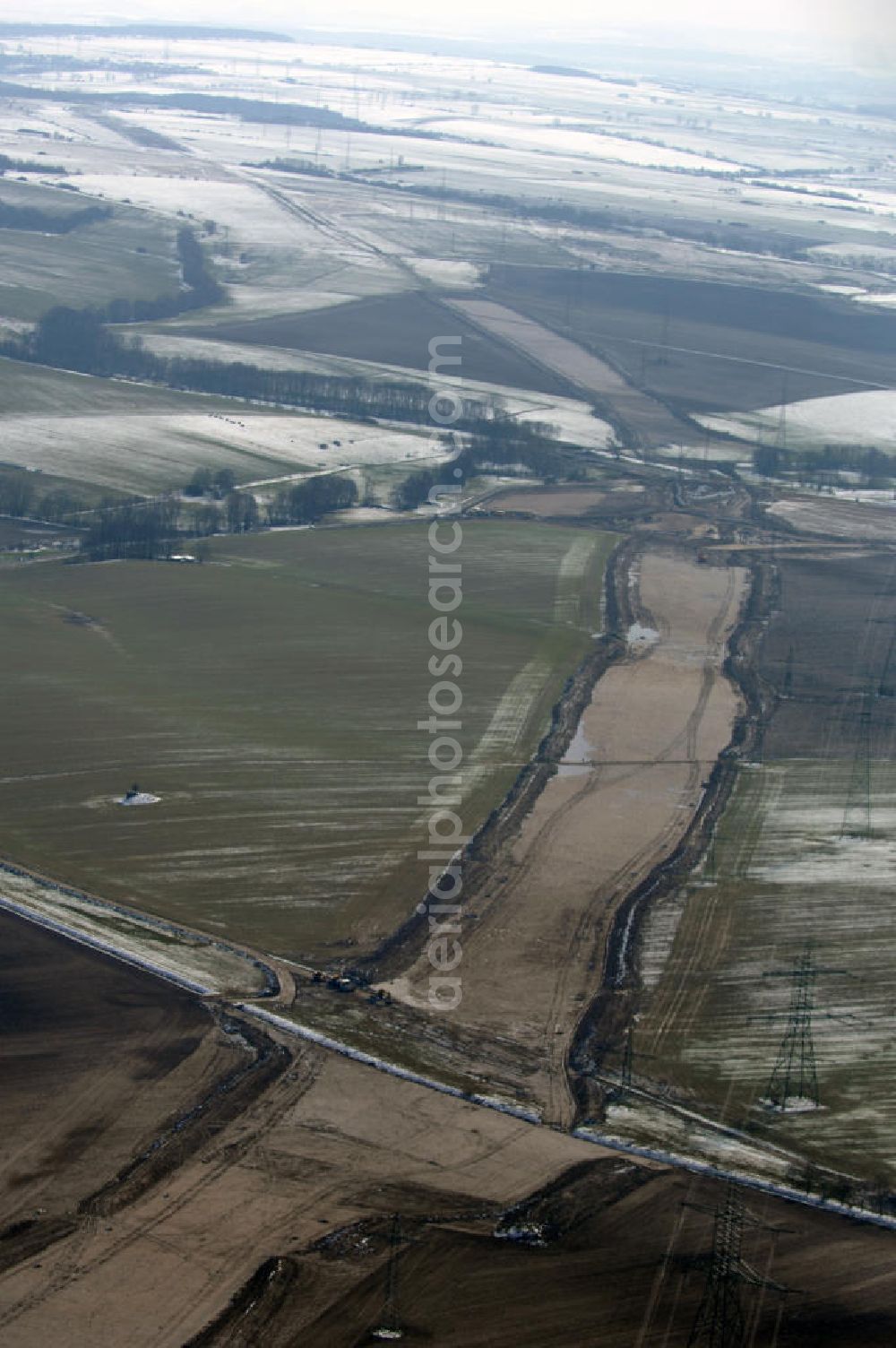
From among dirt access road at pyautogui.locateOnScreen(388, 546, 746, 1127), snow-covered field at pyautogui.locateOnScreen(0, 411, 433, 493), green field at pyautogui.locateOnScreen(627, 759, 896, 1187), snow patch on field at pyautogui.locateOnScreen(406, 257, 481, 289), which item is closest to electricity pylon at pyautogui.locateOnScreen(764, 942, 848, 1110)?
green field at pyautogui.locateOnScreen(627, 759, 896, 1187)

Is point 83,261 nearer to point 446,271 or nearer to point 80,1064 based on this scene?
point 446,271

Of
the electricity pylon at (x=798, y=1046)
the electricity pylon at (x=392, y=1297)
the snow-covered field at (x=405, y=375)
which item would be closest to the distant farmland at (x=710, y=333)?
the snow-covered field at (x=405, y=375)

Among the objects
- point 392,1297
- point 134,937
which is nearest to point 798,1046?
point 392,1297

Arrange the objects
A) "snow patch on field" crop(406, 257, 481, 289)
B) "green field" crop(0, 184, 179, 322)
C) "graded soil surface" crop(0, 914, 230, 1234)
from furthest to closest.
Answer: "snow patch on field" crop(406, 257, 481, 289) < "green field" crop(0, 184, 179, 322) < "graded soil surface" crop(0, 914, 230, 1234)

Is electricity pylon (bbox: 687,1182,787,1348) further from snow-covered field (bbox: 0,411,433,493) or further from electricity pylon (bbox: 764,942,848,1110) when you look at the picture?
snow-covered field (bbox: 0,411,433,493)

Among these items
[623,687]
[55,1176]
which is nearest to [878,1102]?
[55,1176]

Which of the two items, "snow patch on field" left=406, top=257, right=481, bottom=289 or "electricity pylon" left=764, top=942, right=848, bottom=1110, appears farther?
"snow patch on field" left=406, top=257, right=481, bottom=289

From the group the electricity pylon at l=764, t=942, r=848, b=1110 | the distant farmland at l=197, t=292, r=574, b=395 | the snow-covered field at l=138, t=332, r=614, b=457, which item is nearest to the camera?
the electricity pylon at l=764, t=942, r=848, b=1110
